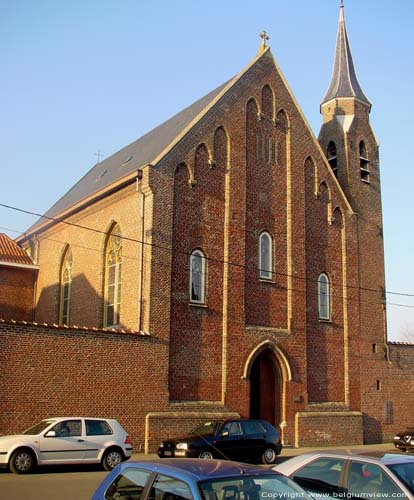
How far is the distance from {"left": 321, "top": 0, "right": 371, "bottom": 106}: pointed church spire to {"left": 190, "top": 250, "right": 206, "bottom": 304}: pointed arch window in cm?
1261

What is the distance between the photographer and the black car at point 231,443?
18125mm

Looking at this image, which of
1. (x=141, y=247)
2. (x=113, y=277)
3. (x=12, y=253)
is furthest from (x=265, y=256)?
(x=12, y=253)

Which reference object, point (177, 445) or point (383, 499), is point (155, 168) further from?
point (383, 499)

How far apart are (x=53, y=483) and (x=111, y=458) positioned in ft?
9.36

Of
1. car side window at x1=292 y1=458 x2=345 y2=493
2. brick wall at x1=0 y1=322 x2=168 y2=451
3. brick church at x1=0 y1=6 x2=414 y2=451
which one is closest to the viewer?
car side window at x1=292 y1=458 x2=345 y2=493

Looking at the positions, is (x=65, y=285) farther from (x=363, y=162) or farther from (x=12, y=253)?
(x=363, y=162)

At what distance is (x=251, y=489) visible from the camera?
18.2 ft

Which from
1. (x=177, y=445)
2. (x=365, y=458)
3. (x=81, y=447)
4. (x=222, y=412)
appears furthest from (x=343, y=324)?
(x=365, y=458)

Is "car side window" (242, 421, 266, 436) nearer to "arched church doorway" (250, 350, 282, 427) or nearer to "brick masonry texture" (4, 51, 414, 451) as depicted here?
"brick masonry texture" (4, 51, 414, 451)

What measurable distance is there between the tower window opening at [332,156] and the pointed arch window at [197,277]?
10.2 m

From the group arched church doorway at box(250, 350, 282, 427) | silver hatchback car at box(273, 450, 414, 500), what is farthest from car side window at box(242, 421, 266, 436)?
silver hatchback car at box(273, 450, 414, 500)

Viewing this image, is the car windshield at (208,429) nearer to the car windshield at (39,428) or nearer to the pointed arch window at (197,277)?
the car windshield at (39,428)

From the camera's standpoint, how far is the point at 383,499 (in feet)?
22.1

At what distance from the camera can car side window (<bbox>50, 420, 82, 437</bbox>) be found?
15.9 meters
